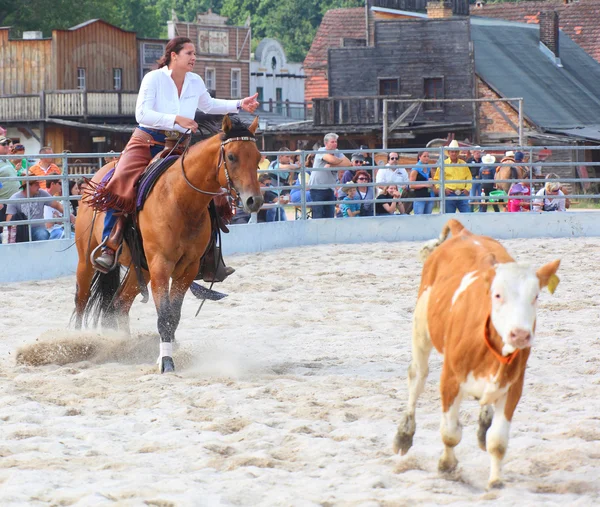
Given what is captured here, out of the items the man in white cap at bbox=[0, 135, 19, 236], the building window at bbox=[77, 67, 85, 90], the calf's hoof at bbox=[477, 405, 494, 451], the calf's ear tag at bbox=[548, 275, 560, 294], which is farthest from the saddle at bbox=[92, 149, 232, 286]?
the building window at bbox=[77, 67, 85, 90]

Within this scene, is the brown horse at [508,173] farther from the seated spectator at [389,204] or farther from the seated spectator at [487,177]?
the seated spectator at [389,204]

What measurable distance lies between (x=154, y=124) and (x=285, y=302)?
328 cm

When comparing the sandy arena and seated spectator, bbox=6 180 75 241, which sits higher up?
seated spectator, bbox=6 180 75 241

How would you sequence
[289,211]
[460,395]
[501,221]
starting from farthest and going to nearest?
1. [289,211]
2. [501,221]
3. [460,395]

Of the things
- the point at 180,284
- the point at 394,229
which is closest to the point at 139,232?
the point at 180,284

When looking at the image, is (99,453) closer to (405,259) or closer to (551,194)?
(405,259)

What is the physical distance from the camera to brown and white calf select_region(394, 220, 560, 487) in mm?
3973

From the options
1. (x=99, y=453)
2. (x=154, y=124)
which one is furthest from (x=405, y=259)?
(x=99, y=453)

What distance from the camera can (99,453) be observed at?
5035 mm

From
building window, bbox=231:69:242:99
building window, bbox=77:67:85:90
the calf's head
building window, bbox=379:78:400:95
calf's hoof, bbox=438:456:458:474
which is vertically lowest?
calf's hoof, bbox=438:456:458:474

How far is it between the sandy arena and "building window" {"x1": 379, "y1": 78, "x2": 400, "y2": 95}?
28.1 meters

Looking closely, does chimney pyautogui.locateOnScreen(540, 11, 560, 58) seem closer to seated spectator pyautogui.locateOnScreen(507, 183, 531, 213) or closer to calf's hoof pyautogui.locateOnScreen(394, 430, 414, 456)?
seated spectator pyautogui.locateOnScreen(507, 183, 531, 213)

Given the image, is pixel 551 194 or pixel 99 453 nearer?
pixel 99 453

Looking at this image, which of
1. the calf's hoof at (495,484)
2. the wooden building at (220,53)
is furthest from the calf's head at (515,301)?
the wooden building at (220,53)
